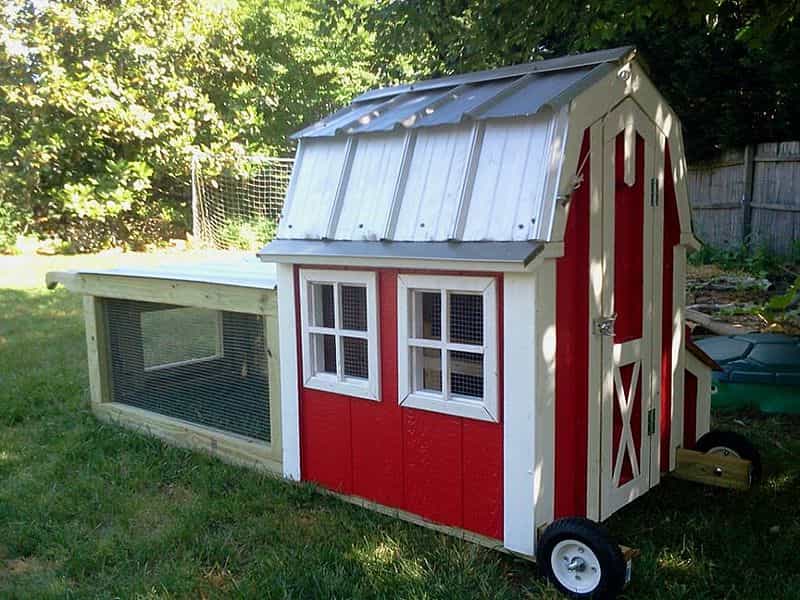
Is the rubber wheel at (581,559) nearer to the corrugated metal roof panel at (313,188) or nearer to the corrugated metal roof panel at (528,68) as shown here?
the corrugated metal roof panel at (313,188)

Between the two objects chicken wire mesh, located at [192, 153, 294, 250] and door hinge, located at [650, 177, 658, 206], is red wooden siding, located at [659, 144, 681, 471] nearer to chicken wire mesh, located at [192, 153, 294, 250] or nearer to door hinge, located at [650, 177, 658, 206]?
door hinge, located at [650, 177, 658, 206]

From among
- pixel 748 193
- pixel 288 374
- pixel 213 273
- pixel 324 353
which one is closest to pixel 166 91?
pixel 748 193

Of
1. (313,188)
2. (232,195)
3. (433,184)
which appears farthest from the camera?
(232,195)

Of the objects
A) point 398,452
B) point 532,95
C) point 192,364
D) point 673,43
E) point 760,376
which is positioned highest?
point 673,43

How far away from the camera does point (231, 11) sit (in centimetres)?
1866

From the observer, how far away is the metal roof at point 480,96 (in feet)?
10.7

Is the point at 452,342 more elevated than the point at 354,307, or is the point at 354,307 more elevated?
the point at 354,307

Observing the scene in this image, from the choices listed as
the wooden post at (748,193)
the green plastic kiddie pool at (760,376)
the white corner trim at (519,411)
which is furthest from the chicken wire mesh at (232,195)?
the white corner trim at (519,411)

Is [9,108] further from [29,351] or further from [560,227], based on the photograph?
[560,227]

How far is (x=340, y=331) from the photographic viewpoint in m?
3.72

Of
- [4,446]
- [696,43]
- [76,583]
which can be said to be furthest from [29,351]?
[696,43]

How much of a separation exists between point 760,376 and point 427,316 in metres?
3.23

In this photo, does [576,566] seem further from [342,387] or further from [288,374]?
[288,374]

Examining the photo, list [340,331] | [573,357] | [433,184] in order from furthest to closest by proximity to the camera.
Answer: [340,331], [433,184], [573,357]
